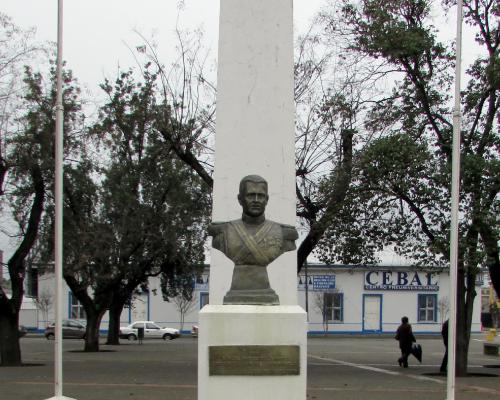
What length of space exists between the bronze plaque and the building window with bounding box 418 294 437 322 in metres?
50.6

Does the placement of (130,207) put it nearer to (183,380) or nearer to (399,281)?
(183,380)

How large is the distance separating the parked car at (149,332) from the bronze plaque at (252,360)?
134 feet

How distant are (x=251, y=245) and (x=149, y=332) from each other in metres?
42.5

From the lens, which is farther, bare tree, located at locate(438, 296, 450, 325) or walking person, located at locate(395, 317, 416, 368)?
bare tree, located at locate(438, 296, 450, 325)

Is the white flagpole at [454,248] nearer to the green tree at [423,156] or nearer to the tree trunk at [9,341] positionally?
the green tree at [423,156]

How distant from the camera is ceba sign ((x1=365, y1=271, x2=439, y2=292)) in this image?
54.9 metres

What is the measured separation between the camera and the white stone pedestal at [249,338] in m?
6.83

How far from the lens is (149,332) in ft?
159

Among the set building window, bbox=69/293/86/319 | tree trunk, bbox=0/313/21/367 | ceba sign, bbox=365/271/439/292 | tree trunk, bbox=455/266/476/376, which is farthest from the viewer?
ceba sign, bbox=365/271/439/292

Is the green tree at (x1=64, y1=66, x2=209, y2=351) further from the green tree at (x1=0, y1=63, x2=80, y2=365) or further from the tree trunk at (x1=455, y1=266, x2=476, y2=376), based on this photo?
the tree trunk at (x1=455, y1=266, x2=476, y2=376)

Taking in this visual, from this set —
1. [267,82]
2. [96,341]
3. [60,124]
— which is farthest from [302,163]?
[96,341]

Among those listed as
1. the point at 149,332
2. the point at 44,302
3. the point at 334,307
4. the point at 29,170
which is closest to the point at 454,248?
the point at 29,170

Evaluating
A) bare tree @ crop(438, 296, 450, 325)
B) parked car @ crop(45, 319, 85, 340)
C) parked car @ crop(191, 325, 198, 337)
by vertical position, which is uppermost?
bare tree @ crop(438, 296, 450, 325)

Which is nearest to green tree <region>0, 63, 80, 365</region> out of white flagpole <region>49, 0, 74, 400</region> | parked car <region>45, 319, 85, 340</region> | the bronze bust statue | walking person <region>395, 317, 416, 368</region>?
white flagpole <region>49, 0, 74, 400</region>
